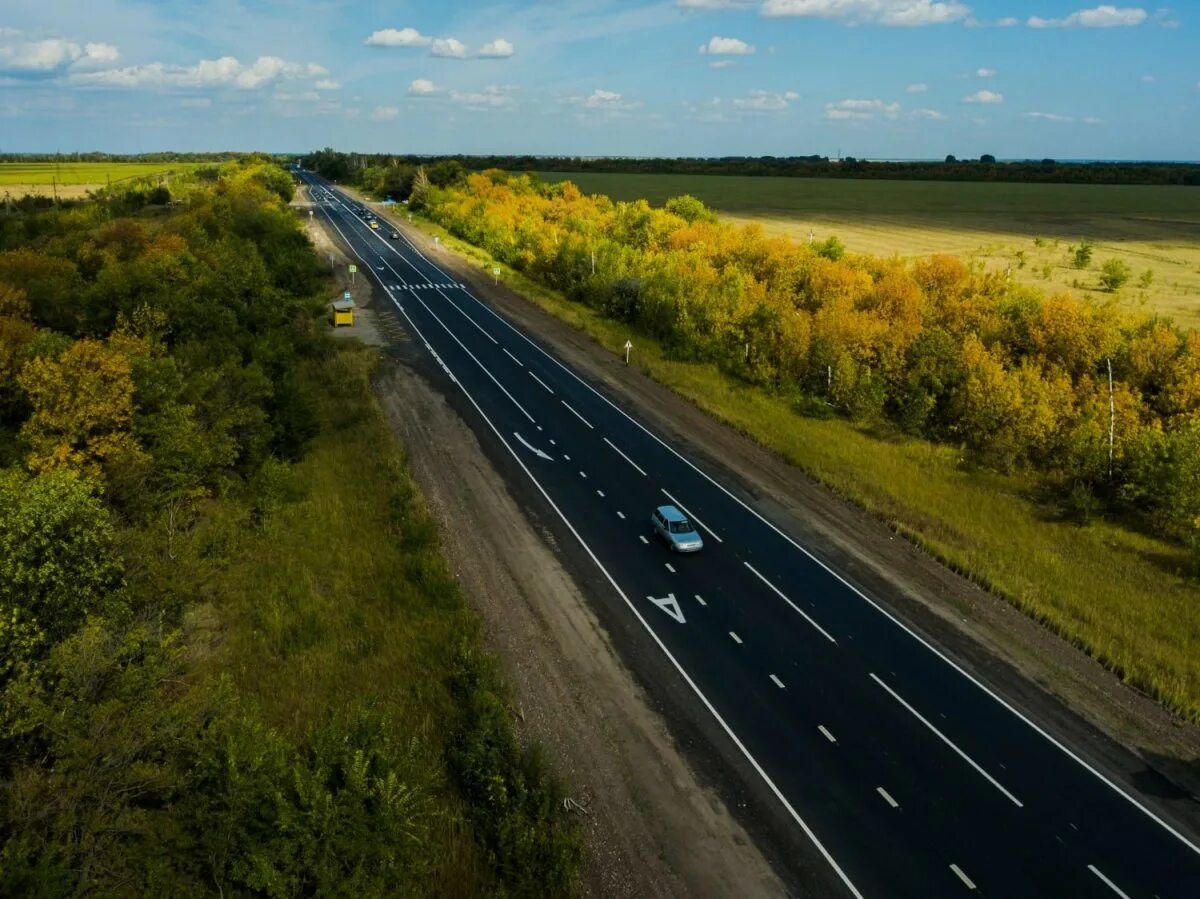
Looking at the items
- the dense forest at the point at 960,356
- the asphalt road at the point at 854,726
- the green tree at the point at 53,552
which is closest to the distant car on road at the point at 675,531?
the asphalt road at the point at 854,726

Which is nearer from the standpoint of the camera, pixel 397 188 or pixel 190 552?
pixel 190 552

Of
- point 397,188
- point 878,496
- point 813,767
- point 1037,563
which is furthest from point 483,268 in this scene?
point 397,188

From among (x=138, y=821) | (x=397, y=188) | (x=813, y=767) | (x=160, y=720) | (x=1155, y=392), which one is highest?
(x=397, y=188)

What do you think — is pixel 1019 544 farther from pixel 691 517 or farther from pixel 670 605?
pixel 670 605

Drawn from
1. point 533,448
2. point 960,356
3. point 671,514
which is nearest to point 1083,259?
point 960,356

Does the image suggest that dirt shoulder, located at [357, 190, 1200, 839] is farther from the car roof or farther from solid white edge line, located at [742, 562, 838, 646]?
the car roof

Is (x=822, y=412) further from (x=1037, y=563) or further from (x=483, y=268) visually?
(x=483, y=268)

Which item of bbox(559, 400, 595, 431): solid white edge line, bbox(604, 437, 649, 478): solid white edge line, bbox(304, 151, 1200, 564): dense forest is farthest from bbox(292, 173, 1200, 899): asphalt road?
bbox(304, 151, 1200, 564): dense forest
